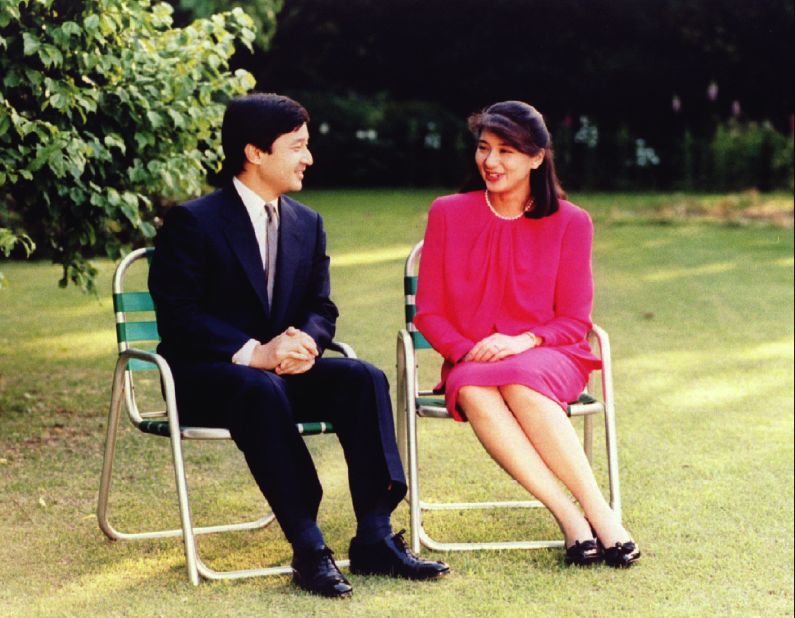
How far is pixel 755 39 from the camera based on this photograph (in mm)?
23766

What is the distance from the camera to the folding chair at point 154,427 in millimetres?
3852

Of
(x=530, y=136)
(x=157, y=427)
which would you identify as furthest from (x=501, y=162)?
(x=157, y=427)

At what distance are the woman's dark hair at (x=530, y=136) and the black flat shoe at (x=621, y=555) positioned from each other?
1.08 meters

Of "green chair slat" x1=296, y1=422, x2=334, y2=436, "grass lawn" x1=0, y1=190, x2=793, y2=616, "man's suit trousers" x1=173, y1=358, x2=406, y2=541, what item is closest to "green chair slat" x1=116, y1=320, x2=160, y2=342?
"man's suit trousers" x1=173, y1=358, x2=406, y2=541

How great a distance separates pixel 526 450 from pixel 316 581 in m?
0.78

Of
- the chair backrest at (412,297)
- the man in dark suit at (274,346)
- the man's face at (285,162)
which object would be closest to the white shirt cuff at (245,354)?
the man in dark suit at (274,346)

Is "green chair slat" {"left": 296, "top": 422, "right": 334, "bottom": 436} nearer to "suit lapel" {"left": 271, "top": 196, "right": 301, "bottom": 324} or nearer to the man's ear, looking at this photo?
"suit lapel" {"left": 271, "top": 196, "right": 301, "bottom": 324}

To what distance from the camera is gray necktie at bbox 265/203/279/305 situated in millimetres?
4168

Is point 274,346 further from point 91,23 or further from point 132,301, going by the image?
point 91,23

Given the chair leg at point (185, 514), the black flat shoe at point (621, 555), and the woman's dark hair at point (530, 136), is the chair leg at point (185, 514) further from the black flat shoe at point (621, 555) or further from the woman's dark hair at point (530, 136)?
the woman's dark hair at point (530, 136)

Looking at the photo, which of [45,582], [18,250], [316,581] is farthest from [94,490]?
[18,250]

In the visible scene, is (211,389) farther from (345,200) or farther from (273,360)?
(345,200)

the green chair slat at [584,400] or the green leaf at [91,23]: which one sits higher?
the green leaf at [91,23]

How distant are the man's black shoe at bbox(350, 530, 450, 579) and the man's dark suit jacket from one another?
64cm
